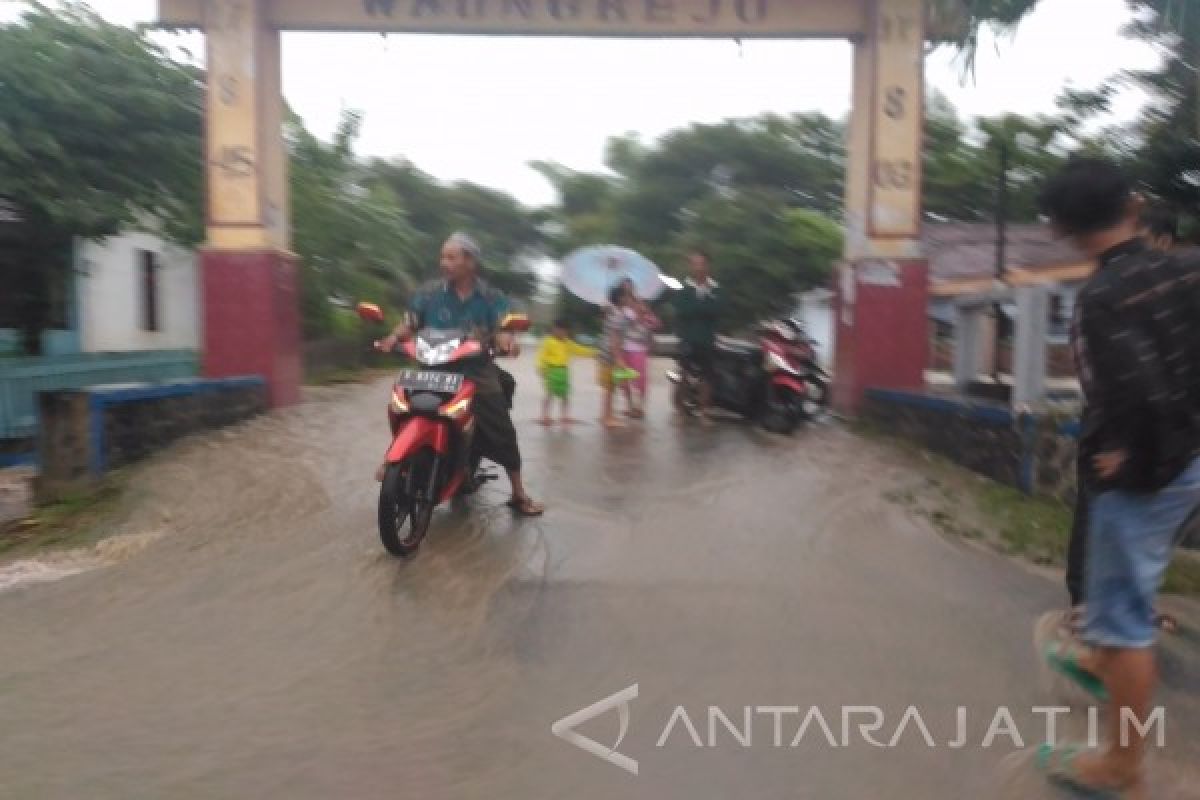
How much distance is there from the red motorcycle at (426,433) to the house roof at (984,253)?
6895 millimetres

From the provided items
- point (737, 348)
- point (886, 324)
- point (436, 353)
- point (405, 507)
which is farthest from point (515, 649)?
point (886, 324)

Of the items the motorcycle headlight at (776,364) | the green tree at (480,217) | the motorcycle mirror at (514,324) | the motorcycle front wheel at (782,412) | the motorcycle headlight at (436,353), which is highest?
the green tree at (480,217)

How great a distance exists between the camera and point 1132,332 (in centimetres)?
262

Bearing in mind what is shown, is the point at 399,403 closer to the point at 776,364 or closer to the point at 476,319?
the point at 476,319

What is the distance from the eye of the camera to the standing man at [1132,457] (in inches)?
103

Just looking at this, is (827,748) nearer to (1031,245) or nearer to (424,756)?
(424,756)

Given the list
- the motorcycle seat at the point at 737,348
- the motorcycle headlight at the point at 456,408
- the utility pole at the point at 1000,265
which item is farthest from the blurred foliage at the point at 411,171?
the motorcycle headlight at the point at 456,408

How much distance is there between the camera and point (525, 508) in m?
5.70

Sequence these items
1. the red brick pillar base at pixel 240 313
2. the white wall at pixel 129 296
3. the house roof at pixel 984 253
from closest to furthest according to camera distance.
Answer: the red brick pillar base at pixel 240 313 → the house roof at pixel 984 253 → the white wall at pixel 129 296

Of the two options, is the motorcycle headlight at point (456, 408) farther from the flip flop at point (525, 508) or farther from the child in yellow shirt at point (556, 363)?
the child in yellow shirt at point (556, 363)

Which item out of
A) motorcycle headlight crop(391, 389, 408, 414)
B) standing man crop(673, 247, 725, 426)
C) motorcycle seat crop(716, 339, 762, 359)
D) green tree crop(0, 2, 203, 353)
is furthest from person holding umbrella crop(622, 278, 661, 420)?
green tree crop(0, 2, 203, 353)

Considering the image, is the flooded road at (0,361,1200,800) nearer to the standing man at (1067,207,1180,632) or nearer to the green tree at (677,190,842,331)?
the standing man at (1067,207,1180,632)

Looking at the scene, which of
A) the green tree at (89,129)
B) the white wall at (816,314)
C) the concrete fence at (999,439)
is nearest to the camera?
the concrete fence at (999,439)

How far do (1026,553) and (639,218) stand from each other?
25421mm
